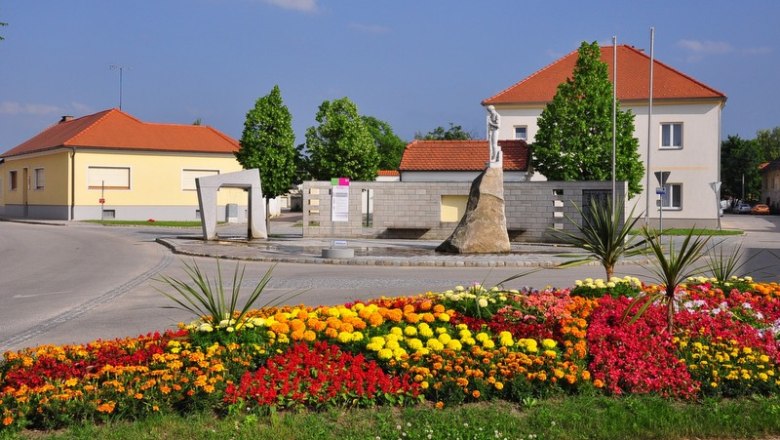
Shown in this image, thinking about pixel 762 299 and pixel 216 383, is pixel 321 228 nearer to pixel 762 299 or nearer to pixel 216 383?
pixel 762 299

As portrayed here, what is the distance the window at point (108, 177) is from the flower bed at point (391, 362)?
47.0 meters

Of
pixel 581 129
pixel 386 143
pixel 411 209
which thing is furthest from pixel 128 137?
pixel 386 143

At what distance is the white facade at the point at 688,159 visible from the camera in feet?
152

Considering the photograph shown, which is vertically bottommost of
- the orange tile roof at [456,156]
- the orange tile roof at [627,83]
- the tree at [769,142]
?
the orange tile roof at [456,156]

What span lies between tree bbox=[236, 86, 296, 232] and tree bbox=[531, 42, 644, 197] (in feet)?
42.2

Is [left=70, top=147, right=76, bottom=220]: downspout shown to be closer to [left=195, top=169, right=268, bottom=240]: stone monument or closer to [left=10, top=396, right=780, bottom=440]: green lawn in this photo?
[left=195, top=169, right=268, bottom=240]: stone monument

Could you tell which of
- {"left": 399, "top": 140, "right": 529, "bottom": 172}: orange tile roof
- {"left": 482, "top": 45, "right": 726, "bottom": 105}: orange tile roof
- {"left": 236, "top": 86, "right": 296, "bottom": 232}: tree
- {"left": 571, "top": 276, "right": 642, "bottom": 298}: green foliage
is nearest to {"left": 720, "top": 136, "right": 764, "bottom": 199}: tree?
{"left": 482, "top": 45, "right": 726, "bottom": 105}: orange tile roof

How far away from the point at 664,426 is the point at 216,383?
121 inches

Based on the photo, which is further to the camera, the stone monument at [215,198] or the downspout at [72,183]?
the downspout at [72,183]

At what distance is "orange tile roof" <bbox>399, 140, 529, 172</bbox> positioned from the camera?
1613 inches

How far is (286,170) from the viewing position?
35594mm

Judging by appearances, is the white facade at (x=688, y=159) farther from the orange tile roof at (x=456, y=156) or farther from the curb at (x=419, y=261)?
the curb at (x=419, y=261)

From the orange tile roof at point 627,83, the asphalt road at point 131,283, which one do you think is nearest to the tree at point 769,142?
the orange tile roof at point 627,83

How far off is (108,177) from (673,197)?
36249 mm
